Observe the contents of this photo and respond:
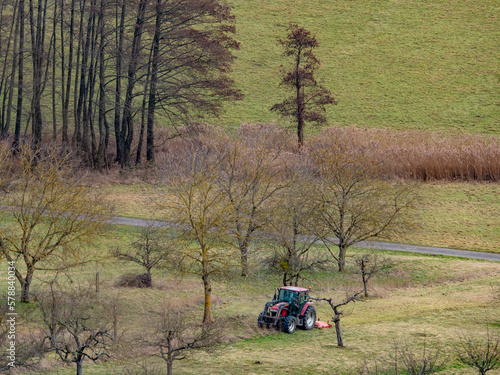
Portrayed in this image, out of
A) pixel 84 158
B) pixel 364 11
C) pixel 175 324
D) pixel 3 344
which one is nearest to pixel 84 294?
pixel 3 344

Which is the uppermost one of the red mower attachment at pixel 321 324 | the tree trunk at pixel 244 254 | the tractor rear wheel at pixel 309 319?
the tree trunk at pixel 244 254

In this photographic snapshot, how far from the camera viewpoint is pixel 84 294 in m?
24.1

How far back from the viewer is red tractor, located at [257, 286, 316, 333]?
22.1 m

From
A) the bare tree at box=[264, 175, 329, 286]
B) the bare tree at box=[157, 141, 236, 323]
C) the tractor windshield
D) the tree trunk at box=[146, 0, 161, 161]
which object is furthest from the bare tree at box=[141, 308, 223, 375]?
the tree trunk at box=[146, 0, 161, 161]

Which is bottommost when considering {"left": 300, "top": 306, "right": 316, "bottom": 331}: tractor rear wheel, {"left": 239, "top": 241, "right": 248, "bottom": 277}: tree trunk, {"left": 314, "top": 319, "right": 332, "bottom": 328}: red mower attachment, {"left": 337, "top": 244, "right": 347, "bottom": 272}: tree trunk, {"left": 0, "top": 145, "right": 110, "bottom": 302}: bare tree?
{"left": 314, "top": 319, "right": 332, "bottom": 328}: red mower attachment

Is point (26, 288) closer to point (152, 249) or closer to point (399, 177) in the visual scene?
point (152, 249)

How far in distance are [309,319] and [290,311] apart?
79 centimetres

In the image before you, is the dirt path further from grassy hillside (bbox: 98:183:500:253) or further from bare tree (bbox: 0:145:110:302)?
bare tree (bbox: 0:145:110:302)

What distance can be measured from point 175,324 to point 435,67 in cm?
6471

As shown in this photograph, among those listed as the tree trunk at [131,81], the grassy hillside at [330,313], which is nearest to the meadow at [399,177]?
the grassy hillside at [330,313]

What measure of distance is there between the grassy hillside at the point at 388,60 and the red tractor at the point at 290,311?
41881mm

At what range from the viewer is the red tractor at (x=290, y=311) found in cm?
2214

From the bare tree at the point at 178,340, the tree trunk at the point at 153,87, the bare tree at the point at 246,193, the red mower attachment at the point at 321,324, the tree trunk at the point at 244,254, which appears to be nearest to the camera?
the bare tree at the point at 178,340

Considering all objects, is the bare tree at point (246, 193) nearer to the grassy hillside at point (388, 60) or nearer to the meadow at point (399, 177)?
the meadow at point (399, 177)
